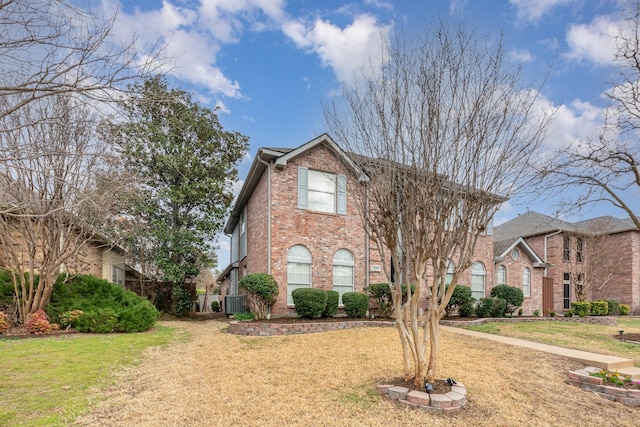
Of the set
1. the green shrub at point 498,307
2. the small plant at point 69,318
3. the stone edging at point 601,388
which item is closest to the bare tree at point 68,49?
the stone edging at point 601,388

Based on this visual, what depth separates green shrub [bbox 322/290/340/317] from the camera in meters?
12.6

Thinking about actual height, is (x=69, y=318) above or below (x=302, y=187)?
below

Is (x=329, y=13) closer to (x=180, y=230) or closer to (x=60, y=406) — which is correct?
(x=60, y=406)

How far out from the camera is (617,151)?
11016 mm

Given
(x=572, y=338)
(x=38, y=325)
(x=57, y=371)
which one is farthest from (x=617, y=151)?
(x=38, y=325)

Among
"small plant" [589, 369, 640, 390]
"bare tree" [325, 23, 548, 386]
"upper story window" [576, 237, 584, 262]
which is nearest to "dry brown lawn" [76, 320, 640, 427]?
"small plant" [589, 369, 640, 390]

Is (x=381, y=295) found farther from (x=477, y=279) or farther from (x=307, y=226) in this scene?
(x=477, y=279)

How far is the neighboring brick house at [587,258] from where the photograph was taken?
22.5 m

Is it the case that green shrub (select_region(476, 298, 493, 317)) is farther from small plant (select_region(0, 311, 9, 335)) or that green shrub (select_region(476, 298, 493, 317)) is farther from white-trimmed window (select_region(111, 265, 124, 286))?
white-trimmed window (select_region(111, 265, 124, 286))

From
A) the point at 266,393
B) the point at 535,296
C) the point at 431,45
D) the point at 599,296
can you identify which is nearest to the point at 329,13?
the point at 431,45

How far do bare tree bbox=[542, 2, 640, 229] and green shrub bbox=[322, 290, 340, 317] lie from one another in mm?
7770

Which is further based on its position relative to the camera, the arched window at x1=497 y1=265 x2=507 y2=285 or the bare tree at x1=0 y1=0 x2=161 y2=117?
the arched window at x1=497 y1=265 x2=507 y2=285

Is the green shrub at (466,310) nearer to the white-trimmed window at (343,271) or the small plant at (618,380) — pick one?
the white-trimmed window at (343,271)

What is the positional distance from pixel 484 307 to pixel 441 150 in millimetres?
13046
